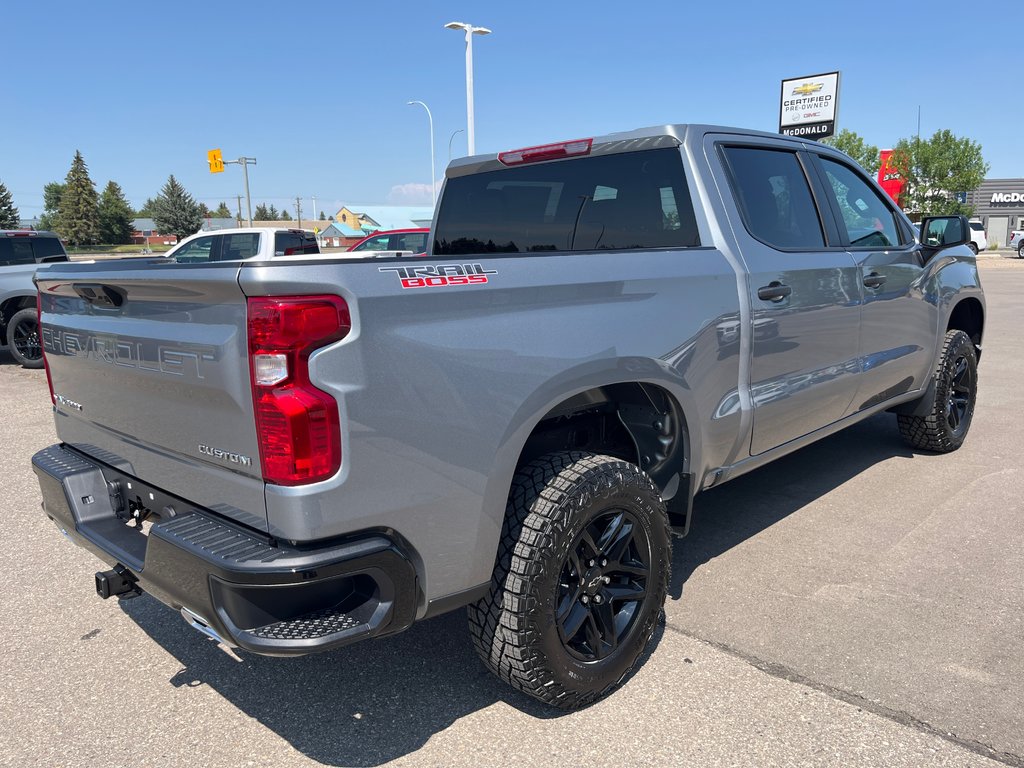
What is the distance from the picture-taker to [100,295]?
255 centimetres

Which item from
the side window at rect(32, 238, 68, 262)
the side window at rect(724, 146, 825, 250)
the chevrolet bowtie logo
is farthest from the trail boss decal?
the chevrolet bowtie logo

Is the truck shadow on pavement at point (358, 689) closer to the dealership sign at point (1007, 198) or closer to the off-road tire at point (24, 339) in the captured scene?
the off-road tire at point (24, 339)

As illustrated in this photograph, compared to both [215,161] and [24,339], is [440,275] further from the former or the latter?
[215,161]

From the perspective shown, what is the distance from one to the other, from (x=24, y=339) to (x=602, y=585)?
10446mm

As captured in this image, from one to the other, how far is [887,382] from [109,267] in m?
4.09

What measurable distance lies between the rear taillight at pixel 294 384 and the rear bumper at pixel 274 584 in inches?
8.6

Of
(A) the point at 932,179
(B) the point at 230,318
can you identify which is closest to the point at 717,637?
(B) the point at 230,318

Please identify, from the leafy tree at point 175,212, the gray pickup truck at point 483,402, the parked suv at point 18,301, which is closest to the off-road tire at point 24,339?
the parked suv at point 18,301

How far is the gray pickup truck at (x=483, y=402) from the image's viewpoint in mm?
2006

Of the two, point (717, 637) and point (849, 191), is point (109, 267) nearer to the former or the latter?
point (717, 637)

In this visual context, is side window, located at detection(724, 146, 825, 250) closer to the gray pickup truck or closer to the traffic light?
the gray pickup truck

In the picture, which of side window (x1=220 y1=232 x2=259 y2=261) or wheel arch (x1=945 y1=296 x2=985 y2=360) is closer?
wheel arch (x1=945 y1=296 x2=985 y2=360)

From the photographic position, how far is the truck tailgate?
2066 mm

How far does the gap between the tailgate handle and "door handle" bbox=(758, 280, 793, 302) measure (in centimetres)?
247
